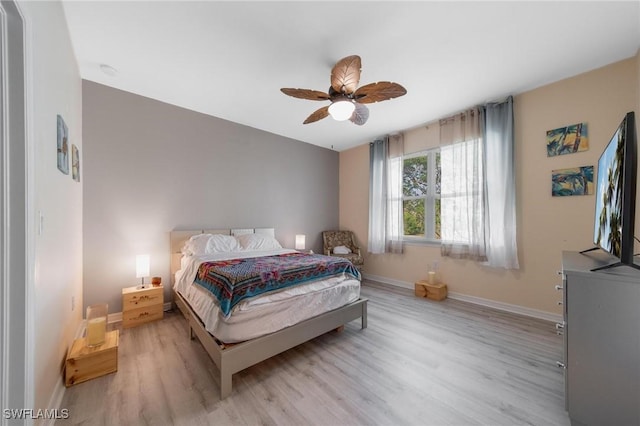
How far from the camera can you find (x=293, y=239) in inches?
182

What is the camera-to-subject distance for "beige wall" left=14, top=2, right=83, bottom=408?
3.90 ft

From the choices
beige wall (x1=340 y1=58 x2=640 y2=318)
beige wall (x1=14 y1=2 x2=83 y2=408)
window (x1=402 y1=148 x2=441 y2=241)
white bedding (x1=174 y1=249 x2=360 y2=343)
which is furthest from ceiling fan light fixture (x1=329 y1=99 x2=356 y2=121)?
beige wall (x1=340 y1=58 x2=640 y2=318)

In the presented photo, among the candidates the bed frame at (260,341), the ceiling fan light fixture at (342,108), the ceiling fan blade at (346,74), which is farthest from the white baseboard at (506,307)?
the ceiling fan blade at (346,74)

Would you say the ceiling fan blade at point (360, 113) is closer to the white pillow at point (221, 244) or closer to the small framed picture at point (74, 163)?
the white pillow at point (221, 244)

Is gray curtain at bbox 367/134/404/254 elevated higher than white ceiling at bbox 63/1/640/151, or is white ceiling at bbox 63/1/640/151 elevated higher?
white ceiling at bbox 63/1/640/151

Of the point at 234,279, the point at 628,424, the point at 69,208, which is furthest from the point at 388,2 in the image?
the point at 69,208

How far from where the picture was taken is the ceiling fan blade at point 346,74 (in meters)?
1.84

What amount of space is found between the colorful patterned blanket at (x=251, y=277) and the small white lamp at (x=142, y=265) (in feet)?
3.18

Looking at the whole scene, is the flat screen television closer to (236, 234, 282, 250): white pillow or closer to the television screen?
the television screen

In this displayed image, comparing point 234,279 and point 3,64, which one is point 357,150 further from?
point 3,64

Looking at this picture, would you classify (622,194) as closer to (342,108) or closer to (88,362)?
(342,108)

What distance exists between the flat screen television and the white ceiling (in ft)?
3.90

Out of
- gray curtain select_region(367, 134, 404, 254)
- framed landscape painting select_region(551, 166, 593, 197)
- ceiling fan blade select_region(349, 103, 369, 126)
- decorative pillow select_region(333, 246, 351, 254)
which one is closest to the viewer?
ceiling fan blade select_region(349, 103, 369, 126)

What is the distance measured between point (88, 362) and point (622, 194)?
3.60m
